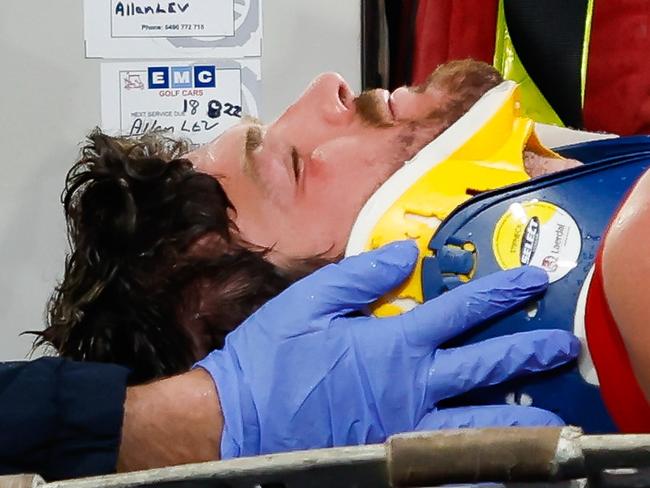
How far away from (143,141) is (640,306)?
538 mm

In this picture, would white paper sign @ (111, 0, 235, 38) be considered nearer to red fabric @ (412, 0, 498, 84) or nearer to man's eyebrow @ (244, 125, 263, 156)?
red fabric @ (412, 0, 498, 84)

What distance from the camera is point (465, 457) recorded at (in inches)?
15.5

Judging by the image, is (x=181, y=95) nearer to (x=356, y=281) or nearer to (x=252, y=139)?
(x=252, y=139)

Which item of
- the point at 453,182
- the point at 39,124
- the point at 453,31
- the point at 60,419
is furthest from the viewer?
the point at 39,124

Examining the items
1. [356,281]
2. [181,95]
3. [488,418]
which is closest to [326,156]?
[356,281]

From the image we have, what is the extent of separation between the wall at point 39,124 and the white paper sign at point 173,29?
0.03m

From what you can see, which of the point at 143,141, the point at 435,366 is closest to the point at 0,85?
the point at 143,141

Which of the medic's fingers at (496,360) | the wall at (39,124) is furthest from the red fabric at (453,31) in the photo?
the medic's fingers at (496,360)

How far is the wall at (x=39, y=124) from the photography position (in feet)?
5.06

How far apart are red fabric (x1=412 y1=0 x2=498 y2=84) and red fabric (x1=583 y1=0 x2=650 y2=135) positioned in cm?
17

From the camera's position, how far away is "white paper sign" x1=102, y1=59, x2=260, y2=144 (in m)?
1.58

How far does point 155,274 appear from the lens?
773mm

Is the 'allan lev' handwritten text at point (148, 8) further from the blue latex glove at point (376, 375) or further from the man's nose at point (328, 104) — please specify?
the blue latex glove at point (376, 375)

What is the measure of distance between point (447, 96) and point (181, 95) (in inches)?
33.8
